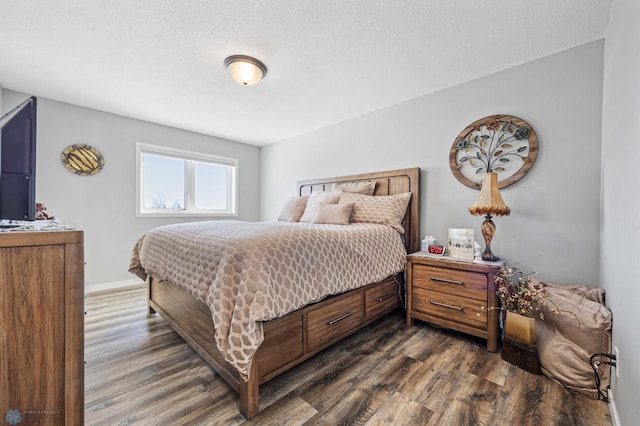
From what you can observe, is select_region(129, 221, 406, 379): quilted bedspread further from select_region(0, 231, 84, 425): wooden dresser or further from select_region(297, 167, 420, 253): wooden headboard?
select_region(297, 167, 420, 253): wooden headboard

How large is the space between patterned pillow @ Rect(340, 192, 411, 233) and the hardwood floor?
3.61 ft

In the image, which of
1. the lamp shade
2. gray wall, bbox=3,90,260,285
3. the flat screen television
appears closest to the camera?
the flat screen television

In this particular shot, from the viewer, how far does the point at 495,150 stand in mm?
2342

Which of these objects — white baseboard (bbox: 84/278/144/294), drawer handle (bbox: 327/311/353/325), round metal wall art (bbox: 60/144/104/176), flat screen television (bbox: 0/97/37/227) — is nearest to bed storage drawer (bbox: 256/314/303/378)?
drawer handle (bbox: 327/311/353/325)

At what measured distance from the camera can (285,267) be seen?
147 centimetres

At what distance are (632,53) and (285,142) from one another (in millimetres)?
4008

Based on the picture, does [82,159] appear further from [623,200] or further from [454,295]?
[623,200]

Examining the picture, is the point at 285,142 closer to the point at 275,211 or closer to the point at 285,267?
the point at 275,211

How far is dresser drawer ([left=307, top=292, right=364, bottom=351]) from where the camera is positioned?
1705 millimetres

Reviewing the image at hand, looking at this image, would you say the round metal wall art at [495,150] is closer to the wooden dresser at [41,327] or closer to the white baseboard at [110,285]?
the wooden dresser at [41,327]

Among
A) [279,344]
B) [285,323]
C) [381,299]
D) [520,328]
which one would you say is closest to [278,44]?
[285,323]

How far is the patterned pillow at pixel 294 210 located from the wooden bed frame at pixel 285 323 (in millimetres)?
1339

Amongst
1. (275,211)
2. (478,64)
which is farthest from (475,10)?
(275,211)

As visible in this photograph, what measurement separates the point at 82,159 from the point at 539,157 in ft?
16.1
